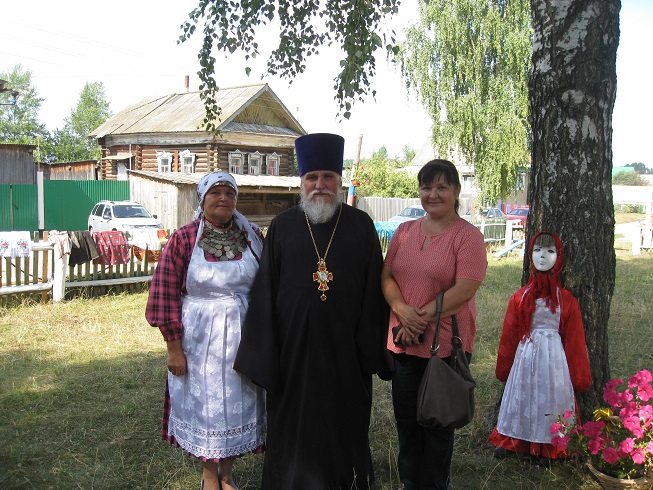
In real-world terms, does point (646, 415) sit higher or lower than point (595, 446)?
higher

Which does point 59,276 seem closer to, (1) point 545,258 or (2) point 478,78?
(1) point 545,258

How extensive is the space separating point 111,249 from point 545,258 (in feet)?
25.2

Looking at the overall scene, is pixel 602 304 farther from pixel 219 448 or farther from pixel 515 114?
pixel 515 114

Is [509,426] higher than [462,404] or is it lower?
lower

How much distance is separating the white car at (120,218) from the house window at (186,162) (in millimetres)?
7252

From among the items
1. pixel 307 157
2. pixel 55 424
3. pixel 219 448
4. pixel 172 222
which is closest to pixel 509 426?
pixel 219 448

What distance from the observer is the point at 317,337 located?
2908 mm

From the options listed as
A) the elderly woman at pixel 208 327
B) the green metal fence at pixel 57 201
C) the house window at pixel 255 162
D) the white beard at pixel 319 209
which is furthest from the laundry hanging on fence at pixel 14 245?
the house window at pixel 255 162

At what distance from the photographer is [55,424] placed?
14.2 ft

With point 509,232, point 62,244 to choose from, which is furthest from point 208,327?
point 509,232

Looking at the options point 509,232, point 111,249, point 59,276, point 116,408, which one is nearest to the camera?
point 116,408

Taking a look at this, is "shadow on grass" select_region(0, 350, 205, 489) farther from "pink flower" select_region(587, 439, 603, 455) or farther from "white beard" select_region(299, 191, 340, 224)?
"pink flower" select_region(587, 439, 603, 455)

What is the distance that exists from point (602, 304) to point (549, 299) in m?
0.36

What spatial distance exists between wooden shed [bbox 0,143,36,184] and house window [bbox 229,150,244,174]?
832cm
